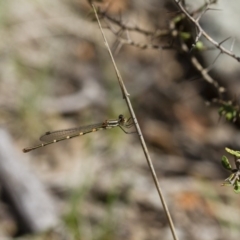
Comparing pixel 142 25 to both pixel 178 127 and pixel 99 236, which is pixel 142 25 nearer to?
pixel 178 127

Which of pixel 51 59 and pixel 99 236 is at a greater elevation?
pixel 51 59

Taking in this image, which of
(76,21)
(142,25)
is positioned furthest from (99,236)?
(142,25)

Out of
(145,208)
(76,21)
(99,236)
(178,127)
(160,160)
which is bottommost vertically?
(99,236)

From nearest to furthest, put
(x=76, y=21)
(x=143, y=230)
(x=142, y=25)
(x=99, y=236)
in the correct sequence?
1. (x=99, y=236)
2. (x=143, y=230)
3. (x=76, y=21)
4. (x=142, y=25)

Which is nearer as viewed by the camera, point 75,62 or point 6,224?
point 6,224

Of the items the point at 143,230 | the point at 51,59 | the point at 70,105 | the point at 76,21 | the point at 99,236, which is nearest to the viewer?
the point at 99,236

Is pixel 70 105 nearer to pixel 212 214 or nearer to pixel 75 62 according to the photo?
pixel 75 62
